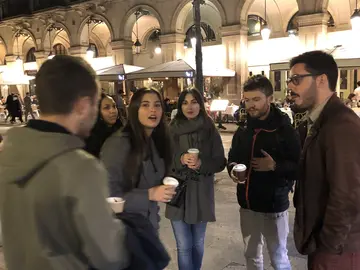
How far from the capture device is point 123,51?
2155 cm

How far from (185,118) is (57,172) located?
228cm

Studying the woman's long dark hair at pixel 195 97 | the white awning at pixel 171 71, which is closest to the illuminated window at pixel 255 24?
the white awning at pixel 171 71

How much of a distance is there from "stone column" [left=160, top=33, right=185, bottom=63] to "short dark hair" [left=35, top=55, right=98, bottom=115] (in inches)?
721

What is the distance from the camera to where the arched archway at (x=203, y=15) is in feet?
57.8

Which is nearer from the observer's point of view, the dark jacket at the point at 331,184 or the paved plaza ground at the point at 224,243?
the dark jacket at the point at 331,184

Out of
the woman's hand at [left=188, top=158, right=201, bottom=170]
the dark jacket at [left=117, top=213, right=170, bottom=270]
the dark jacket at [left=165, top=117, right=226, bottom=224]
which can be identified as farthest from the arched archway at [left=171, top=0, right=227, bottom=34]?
the dark jacket at [left=117, top=213, right=170, bottom=270]

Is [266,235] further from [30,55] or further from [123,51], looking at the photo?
[30,55]

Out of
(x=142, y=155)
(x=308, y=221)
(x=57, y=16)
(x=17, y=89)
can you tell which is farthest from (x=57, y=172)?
(x=17, y=89)

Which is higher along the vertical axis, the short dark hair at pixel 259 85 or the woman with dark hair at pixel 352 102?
the short dark hair at pixel 259 85

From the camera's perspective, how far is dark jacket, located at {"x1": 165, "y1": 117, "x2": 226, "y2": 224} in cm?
333

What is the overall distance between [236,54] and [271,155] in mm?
15003

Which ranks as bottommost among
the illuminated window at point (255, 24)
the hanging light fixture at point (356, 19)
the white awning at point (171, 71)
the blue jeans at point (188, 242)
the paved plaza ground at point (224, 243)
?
the paved plaza ground at point (224, 243)

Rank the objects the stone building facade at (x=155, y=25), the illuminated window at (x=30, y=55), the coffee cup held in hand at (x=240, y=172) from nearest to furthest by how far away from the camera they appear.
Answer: the coffee cup held in hand at (x=240, y=172)
the stone building facade at (x=155, y=25)
the illuminated window at (x=30, y=55)

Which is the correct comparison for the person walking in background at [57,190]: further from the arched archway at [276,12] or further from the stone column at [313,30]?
the arched archway at [276,12]
